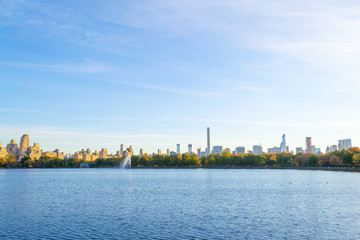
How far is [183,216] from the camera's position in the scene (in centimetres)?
4575

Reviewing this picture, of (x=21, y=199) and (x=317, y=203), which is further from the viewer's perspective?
(x=21, y=199)

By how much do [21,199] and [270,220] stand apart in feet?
165

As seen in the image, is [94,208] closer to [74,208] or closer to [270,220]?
[74,208]

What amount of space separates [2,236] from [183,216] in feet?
76.1

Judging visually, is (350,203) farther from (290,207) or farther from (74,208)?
(74,208)

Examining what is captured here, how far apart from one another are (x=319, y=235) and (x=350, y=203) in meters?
27.9

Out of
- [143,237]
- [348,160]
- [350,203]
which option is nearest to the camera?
[143,237]

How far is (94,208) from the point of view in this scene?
173 ft

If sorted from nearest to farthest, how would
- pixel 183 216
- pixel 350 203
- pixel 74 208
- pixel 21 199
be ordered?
1. pixel 183 216
2. pixel 74 208
3. pixel 350 203
4. pixel 21 199

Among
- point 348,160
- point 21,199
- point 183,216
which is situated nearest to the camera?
point 183,216

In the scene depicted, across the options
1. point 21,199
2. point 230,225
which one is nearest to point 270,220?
point 230,225

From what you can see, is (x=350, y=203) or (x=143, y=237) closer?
(x=143, y=237)

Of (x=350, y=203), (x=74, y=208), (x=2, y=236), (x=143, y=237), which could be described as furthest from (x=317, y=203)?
(x=2, y=236)

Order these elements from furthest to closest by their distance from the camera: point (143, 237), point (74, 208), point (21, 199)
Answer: point (21, 199)
point (74, 208)
point (143, 237)
